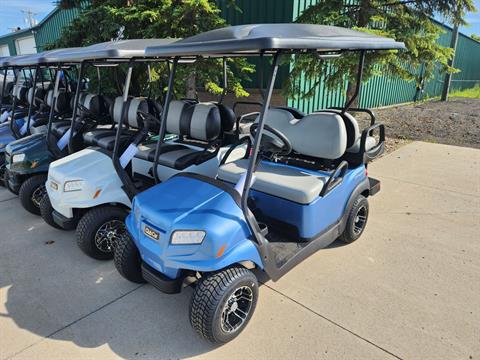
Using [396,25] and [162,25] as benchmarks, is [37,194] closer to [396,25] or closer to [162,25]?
[162,25]

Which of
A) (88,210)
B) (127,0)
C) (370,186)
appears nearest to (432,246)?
(370,186)

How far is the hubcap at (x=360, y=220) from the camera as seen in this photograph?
322 centimetres

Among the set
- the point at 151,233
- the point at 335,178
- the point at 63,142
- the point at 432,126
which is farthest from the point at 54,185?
the point at 432,126

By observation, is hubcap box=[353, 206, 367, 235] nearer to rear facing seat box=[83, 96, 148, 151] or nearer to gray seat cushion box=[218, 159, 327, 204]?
gray seat cushion box=[218, 159, 327, 204]

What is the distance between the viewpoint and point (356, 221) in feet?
10.5

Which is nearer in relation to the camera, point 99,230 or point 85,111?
point 99,230

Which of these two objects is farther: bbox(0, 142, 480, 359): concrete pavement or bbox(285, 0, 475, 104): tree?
bbox(285, 0, 475, 104): tree

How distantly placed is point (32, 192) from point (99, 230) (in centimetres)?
137

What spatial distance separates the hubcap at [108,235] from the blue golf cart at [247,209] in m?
0.56

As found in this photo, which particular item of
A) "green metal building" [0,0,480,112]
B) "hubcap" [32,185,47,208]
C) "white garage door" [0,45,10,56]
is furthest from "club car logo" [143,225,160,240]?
"white garage door" [0,45,10,56]

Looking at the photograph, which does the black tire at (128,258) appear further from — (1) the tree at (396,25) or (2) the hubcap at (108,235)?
(1) the tree at (396,25)

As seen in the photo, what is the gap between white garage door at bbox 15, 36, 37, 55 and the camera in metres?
19.4

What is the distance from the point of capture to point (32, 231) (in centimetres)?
352

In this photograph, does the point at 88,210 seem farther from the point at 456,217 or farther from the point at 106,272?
the point at 456,217
